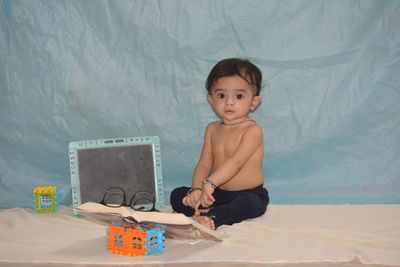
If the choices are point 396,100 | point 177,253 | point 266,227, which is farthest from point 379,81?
point 177,253

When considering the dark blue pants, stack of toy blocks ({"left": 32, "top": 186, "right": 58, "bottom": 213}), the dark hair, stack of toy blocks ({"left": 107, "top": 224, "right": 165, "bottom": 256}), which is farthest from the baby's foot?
stack of toy blocks ({"left": 32, "top": 186, "right": 58, "bottom": 213})

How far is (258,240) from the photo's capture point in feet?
5.06

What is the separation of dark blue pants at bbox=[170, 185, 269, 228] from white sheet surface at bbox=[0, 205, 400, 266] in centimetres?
3

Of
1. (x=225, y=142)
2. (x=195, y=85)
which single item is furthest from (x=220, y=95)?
(x=195, y=85)

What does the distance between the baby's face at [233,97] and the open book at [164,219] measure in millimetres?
458

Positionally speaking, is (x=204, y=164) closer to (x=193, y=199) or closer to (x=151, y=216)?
(x=193, y=199)

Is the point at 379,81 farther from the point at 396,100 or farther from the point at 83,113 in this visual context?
the point at 83,113

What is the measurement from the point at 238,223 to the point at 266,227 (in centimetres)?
10

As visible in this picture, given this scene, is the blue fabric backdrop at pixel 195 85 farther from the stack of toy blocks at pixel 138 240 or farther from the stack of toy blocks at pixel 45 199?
the stack of toy blocks at pixel 138 240

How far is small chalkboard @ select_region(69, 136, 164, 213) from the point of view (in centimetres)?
194

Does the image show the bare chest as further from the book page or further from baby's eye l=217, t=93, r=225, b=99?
the book page

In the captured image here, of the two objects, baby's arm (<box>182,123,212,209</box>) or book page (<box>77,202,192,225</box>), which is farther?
baby's arm (<box>182,123,212,209</box>)

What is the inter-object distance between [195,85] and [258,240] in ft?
2.43

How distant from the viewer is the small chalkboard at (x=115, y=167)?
194 centimetres
